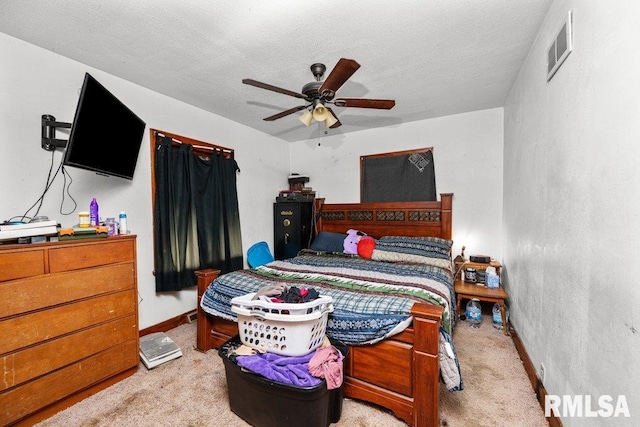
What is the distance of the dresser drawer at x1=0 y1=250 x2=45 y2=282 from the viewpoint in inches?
58.4

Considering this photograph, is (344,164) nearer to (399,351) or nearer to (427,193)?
(427,193)

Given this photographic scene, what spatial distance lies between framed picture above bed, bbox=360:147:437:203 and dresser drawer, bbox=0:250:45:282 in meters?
3.43

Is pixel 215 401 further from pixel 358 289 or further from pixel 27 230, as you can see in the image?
pixel 27 230

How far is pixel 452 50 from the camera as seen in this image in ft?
6.81

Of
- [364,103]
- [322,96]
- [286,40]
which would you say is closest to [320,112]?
[322,96]

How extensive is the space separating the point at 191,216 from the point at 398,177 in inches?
108

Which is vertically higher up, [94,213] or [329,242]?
[94,213]

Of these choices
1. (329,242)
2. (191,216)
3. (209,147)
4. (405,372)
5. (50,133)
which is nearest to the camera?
(405,372)

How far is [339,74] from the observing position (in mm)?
1639

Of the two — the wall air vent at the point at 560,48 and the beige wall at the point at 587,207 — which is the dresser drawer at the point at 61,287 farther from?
the wall air vent at the point at 560,48

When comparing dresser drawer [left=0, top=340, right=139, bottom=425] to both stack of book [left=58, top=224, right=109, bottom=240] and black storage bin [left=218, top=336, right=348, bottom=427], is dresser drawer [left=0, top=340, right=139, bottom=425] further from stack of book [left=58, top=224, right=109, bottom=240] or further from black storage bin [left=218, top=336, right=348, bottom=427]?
black storage bin [left=218, top=336, right=348, bottom=427]

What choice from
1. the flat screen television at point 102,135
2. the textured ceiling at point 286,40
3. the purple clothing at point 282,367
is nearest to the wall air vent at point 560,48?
the textured ceiling at point 286,40

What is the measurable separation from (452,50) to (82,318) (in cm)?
326

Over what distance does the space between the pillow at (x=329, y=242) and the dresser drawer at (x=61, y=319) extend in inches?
87.9
